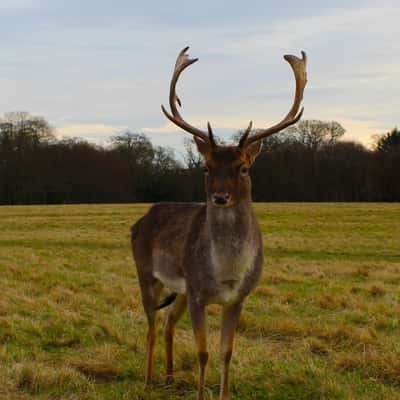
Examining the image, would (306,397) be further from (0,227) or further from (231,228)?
(0,227)

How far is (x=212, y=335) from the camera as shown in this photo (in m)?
7.60

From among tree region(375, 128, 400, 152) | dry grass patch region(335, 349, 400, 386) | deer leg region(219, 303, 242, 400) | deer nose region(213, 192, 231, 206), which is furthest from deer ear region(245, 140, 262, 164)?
tree region(375, 128, 400, 152)

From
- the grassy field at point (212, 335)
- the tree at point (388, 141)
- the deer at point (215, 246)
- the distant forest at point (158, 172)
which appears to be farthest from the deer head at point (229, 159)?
the tree at point (388, 141)

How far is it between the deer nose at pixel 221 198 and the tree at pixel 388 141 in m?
77.6

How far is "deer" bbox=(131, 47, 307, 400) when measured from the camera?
5121 millimetres

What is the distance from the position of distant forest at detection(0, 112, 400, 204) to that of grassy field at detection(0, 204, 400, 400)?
2083 inches

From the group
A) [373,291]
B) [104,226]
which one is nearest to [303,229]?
[104,226]

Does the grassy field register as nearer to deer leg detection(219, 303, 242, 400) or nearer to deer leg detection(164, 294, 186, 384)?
deer leg detection(164, 294, 186, 384)

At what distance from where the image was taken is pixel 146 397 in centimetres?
575

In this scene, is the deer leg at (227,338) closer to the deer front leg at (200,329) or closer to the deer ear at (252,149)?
the deer front leg at (200,329)

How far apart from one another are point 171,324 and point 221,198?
86.6 inches

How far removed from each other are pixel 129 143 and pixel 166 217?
7791cm

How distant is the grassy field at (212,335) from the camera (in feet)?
19.3

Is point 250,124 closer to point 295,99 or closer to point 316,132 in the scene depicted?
point 295,99
